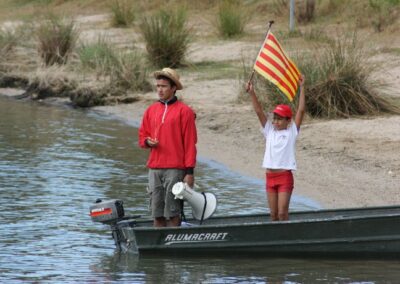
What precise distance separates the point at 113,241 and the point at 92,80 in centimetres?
1144

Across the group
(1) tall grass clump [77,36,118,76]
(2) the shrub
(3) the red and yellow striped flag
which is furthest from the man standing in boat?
(2) the shrub

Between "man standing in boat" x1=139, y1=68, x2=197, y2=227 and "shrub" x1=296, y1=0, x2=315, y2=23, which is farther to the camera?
"shrub" x1=296, y1=0, x2=315, y2=23

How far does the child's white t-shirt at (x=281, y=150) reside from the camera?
32.2 ft

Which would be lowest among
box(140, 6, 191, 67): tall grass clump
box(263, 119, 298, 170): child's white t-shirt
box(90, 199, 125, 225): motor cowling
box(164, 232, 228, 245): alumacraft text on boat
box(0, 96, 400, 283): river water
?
box(0, 96, 400, 283): river water

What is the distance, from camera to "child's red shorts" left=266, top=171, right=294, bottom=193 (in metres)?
9.84

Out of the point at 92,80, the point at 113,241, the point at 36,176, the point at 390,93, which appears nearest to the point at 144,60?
the point at 92,80

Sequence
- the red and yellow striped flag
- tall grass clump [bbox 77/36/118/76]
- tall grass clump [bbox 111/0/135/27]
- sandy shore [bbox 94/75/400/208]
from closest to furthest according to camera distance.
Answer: the red and yellow striped flag < sandy shore [bbox 94/75/400/208] < tall grass clump [bbox 77/36/118/76] < tall grass clump [bbox 111/0/135/27]

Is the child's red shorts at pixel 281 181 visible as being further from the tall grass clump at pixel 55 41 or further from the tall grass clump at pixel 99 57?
the tall grass clump at pixel 55 41

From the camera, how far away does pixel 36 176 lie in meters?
14.4

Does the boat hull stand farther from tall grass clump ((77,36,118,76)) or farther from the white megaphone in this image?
tall grass clump ((77,36,118,76))

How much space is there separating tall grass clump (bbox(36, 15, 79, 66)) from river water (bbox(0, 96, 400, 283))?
4.60 metres

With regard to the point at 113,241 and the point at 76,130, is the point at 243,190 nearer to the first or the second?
the point at 113,241

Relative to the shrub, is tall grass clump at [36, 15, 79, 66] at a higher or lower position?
lower

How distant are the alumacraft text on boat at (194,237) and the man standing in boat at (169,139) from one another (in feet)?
0.96
